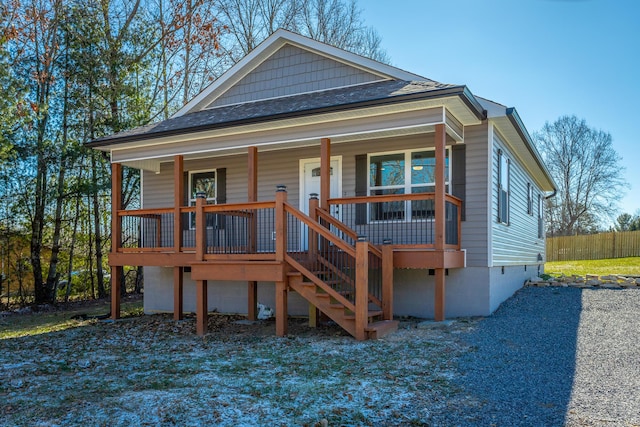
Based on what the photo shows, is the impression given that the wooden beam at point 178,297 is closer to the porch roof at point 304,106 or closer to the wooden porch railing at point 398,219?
the porch roof at point 304,106

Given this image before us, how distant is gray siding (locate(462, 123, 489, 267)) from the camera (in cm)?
987

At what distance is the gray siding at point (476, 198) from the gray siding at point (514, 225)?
0.90 ft

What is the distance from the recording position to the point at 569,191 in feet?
121

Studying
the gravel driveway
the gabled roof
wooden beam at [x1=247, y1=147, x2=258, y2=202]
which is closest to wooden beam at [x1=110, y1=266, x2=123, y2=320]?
wooden beam at [x1=247, y1=147, x2=258, y2=202]

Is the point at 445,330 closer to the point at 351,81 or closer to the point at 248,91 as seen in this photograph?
the point at 351,81

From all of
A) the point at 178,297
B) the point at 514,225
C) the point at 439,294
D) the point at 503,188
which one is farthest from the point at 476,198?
the point at 178,297

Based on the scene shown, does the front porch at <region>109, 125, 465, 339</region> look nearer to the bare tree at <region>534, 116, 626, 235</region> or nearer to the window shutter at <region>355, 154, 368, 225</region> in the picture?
the window shutter at <region>355, 154, 368, 225</region>

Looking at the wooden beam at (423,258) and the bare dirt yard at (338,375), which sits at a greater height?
the wooden beam at (423,258)

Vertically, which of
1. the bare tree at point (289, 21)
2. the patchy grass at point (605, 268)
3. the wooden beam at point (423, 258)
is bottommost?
the patchy grass at point (605, 268)

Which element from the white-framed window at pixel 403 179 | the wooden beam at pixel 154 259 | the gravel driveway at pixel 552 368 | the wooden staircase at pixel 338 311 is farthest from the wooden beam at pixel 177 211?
the gravel driveway at pixel 552 368

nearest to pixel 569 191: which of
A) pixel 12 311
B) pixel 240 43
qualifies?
pixel 240 43

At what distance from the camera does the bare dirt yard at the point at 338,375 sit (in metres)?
4.48

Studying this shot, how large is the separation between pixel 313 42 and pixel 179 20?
10.2m

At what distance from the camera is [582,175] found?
36656 mm
